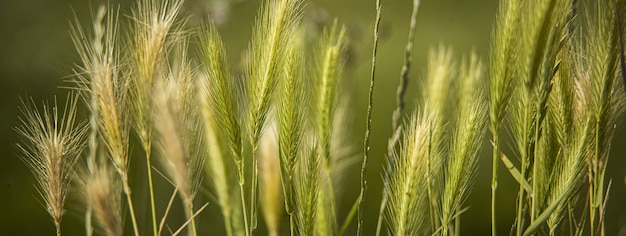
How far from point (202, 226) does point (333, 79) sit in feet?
3.10

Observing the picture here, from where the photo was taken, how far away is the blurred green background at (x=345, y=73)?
1.36m

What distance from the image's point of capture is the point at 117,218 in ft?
1.50

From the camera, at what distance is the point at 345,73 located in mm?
1339

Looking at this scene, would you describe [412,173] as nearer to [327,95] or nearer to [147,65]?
[327,95]

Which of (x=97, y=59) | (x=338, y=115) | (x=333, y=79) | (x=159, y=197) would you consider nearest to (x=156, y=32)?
(x=97, y=59)

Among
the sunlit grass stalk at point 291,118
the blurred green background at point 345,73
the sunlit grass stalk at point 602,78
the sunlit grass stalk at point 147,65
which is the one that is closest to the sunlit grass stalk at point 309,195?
the sunlit grass stalk at point 291,118

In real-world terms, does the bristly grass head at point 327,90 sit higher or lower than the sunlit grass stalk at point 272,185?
higher

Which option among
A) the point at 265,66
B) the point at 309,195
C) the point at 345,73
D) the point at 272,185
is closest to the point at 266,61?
the point at 265,66

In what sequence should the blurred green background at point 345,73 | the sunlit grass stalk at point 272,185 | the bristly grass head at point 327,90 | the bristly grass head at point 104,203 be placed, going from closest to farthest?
1. the bristly grass head at point 104,203
2. the bristly grass head at point 327,90
3. the sunlit grass stalk at point 272,185
4. the blurred green background at point 345,73

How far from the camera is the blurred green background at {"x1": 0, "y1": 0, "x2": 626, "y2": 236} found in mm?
1364

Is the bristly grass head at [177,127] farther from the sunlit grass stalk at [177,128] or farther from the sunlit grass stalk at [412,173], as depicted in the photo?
the sunlit grass stalk at [412,173]

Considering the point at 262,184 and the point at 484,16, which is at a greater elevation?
the point at 484,16

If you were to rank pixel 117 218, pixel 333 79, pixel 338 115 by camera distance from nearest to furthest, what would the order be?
pixel 117 218 < pixel 333 79 < pixel 338 115

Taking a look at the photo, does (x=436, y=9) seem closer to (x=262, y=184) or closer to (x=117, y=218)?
(x=262, y=184)
